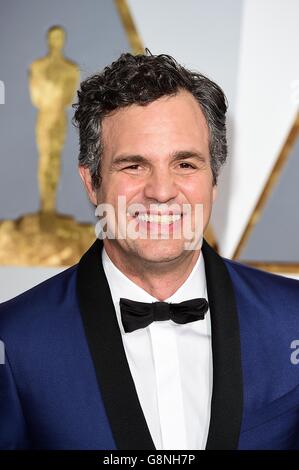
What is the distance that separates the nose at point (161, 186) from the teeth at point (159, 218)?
5cm

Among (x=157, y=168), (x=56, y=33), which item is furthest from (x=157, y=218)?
(x=56, y=33)

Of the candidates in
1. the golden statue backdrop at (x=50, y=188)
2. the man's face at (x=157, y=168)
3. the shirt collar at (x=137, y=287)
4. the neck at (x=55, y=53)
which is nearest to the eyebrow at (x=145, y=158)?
the man's face at (x=157, y=168)

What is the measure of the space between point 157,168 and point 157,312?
0.29 m

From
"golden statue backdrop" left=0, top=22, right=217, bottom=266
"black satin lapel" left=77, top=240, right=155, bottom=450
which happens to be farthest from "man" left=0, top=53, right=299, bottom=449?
"golden statue backdrop" left=0, top=22, right=217, bottom=266

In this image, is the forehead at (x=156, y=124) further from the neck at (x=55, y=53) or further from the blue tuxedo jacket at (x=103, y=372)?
the neck at (x=55, y=53)

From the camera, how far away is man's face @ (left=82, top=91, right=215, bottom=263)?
1.53 meters

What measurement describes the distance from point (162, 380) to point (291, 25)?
1.54 meters

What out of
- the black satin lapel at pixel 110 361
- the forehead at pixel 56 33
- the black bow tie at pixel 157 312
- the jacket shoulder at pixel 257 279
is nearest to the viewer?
the black satin lapel at pixel 110 361

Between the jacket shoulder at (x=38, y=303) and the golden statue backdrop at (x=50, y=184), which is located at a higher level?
the golden statue backdrop at (x=50, y=184)

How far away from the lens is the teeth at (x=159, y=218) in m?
1.57

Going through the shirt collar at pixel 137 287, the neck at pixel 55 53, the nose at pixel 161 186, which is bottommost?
the shirt collar at pixel 137 287

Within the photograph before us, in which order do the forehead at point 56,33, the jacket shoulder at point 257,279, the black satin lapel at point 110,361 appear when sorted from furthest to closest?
the forehead at point 56,33, the jacket shoulder at point 257,279, the black satin lapel at point 110,361

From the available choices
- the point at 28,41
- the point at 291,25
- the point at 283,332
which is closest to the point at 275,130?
the point at 291,25
